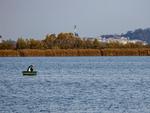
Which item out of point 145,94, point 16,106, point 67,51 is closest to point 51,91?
point 145,94

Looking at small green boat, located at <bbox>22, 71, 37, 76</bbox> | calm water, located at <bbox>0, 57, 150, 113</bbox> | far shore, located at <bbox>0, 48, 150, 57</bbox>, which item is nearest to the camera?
calm water, located at <bbox>0, 57, 150, 113</bbox>

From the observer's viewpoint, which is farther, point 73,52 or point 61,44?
point 61,44

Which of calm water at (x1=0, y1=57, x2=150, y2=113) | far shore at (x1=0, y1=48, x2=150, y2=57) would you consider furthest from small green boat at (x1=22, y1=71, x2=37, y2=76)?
far shore at (x1=0, y1=48, x2=150, y2=57)

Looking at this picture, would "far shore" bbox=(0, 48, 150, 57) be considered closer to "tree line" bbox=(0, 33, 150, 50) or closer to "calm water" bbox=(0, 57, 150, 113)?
"tree line" bbox=(0, 33, 150, 50)

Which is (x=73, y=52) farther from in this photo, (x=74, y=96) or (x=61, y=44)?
(x=74, y=96)

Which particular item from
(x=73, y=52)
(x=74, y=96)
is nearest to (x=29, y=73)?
(x=74, y=96)

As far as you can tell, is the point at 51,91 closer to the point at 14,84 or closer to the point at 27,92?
the point at 27,92

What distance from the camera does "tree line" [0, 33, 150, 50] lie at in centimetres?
14699

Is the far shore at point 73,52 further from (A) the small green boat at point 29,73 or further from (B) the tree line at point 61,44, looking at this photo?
(A) the small green boat at point 29,73

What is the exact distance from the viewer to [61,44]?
505 feet

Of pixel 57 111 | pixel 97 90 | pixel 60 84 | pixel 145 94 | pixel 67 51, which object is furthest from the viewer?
pixel 67 51

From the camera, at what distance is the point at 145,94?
4222cm

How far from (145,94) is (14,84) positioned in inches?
498

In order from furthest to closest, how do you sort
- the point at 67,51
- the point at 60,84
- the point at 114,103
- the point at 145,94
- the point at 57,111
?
the point at 67,51
the point at 60,84
the point at 145,94
the point at 114,103
the point at 57,111
